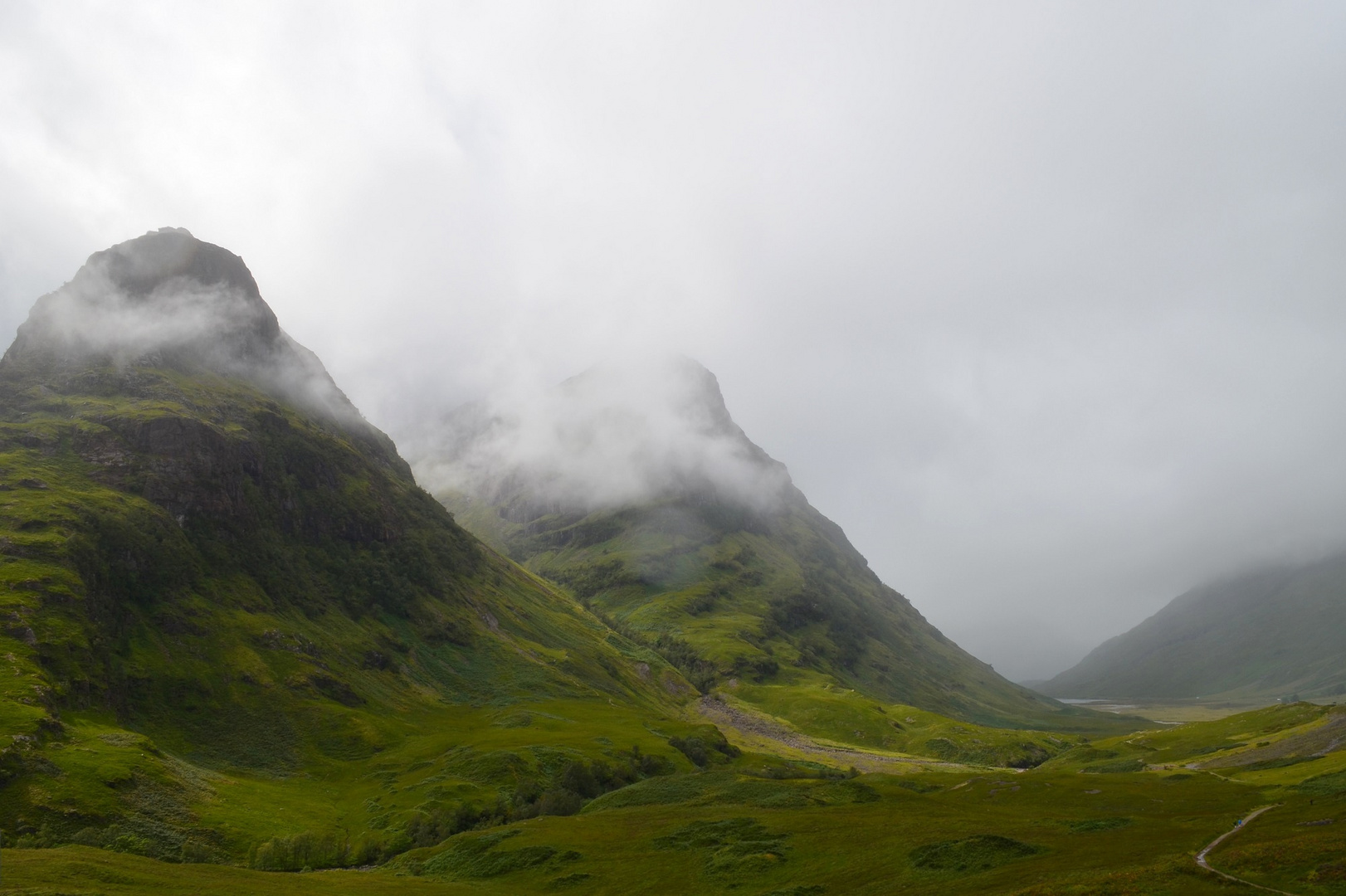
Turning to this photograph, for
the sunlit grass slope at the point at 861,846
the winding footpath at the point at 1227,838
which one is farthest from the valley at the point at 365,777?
the winding footpath at the point at 1227,838

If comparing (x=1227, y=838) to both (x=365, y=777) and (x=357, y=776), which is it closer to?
(x=365, y=777)

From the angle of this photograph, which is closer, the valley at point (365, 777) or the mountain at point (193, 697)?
the valley at point (365, 777)

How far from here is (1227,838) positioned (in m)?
60.4

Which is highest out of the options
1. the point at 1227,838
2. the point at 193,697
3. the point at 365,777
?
the point at 193,697

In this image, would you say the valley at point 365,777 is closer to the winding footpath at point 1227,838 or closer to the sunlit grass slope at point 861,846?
the sunlit grass slope at point 861,846

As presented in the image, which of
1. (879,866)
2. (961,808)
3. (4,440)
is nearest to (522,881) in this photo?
(879,866)

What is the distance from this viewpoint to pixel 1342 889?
134ft

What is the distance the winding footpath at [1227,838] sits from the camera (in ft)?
143

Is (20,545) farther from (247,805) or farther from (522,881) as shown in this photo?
(522,881)

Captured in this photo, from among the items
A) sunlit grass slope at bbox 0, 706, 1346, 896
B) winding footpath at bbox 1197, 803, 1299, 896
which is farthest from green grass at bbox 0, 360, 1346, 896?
winding footpath at bbox 1197, 803, 1299, 896

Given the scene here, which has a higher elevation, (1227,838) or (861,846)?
(1227,838)

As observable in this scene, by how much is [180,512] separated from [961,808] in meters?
186

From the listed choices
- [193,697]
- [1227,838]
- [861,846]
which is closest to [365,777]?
[193,697]

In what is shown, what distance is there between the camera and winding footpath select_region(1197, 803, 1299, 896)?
43575 millimetres
